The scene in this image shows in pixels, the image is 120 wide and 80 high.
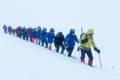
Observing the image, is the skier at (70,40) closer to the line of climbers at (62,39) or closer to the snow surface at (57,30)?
the line of climbers at (62,39)

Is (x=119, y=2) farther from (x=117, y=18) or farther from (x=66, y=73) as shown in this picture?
(x=66, y=73)

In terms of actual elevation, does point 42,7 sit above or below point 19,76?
below

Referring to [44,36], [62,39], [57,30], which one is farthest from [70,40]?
[57,30]

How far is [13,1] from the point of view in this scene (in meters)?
171

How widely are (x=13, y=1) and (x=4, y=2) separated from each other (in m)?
9.15

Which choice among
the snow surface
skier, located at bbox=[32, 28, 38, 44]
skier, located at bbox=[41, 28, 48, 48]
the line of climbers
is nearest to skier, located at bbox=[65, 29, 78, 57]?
the line of climbers

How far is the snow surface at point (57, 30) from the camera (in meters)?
11.5

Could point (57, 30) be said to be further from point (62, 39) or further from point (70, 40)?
point (70, 40)

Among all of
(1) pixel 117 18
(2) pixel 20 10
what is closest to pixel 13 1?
(2) pixel 20 10

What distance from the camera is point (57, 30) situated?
9506 cm

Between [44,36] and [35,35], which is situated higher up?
[44,36]

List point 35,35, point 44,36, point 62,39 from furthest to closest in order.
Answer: point 35,35, point 44,36, point 62,39

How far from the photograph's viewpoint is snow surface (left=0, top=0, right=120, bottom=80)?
11.5 m

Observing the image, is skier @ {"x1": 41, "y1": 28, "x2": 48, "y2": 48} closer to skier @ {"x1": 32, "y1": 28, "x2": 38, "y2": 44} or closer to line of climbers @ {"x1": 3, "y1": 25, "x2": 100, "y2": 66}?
line of climbers @ {"x1": 3, "y1": 25, "x2": 100, "y2": 66}
